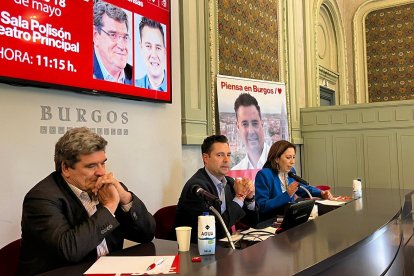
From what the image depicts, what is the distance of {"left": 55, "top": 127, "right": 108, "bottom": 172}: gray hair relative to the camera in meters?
1.75

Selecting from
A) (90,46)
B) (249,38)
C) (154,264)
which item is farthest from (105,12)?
(249,38)

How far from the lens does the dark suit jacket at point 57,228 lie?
1543 millimetres

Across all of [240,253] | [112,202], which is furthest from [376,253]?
[112,202]

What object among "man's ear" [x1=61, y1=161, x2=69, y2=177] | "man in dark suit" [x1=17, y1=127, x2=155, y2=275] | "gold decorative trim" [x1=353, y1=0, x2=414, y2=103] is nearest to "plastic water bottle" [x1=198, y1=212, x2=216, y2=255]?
"man in dark suit" [x1=17, y1=127, x2=155, y2=275]

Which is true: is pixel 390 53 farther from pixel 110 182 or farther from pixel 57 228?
pixel 57 228

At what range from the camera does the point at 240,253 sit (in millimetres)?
1487

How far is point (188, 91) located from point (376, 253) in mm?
2598

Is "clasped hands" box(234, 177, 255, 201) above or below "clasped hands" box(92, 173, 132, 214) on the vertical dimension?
below

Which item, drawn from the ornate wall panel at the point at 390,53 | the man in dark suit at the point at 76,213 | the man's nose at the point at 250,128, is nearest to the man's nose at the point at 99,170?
the man in dark suit at the point at 76,213

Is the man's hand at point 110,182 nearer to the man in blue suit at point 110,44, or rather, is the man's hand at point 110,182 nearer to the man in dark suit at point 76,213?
the man in dark suit at point 76,213

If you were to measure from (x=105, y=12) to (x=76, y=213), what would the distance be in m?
1.67

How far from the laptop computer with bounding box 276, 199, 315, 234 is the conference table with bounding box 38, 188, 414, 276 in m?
0.09

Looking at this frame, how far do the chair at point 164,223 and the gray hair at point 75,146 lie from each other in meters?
1.11

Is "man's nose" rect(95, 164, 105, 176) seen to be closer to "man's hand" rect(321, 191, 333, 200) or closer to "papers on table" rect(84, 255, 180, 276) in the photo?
"papers on table" rect(84, 255, 180, 276)
